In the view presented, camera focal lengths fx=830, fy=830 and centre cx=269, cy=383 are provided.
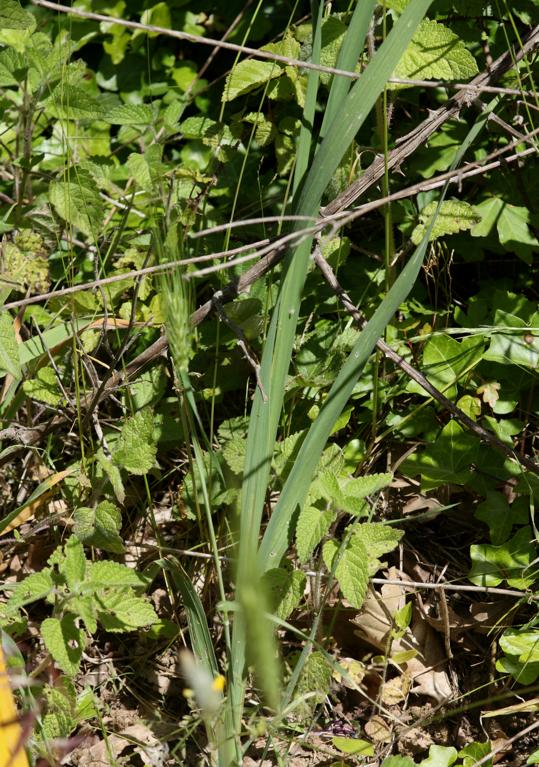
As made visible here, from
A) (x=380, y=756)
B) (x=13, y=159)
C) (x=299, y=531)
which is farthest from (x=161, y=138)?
(x=380, y=756)

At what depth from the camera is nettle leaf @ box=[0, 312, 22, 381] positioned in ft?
A: 5.26

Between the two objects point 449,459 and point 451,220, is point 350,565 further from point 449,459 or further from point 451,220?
point 451,220

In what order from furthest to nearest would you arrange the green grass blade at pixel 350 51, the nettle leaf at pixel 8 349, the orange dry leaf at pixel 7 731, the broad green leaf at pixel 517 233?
the broad green leaf at pixel 517 233, the nettle leaf at pixel 8 349, the green grass blade at pixel 350 51, the orange dry leaf at pixel 7 731

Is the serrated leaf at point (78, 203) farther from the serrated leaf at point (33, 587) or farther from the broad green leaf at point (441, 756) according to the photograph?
the broad green leaf at point (441, 756)

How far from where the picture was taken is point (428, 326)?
1929 mm

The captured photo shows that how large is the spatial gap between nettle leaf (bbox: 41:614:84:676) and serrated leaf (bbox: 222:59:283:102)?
1028 mm

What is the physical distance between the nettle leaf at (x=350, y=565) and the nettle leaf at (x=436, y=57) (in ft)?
2.85

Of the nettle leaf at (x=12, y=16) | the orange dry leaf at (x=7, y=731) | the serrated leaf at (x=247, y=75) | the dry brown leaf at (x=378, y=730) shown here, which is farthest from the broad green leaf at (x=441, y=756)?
the nettle leaf at (x=12, y=16)

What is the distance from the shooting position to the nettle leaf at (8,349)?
1604 mm

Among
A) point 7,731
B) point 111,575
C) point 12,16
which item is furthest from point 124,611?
point 12,16

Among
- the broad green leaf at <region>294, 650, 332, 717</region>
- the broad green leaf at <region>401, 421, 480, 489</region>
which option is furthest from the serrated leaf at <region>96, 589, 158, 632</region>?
the broad green leaf at <region>401, 421, 480, 489</region>

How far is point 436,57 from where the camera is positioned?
5.17 ft

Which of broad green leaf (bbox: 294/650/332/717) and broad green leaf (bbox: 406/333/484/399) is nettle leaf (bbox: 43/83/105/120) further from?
broad green leaf (bbox: 294/650/332/717)

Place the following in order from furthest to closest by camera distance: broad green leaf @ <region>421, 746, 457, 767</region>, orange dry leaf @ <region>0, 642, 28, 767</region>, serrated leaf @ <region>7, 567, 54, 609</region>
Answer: broad green leaf @ <region>421, 746, 457, 767</region> → serrated leaf @ <region>7, 567, 54, 609</region> → orange dry leaf @ <region>0, 642, 28, 767</region>
